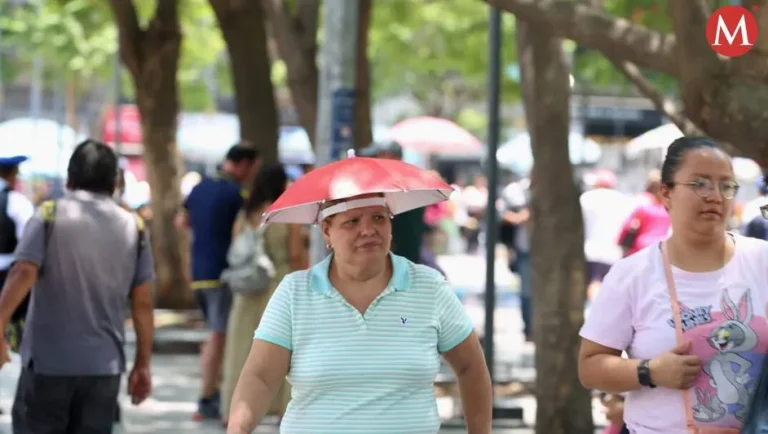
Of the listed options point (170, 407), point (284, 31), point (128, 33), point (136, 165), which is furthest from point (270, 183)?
point (136, 165)

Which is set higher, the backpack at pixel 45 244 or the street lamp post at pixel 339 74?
the street lamp post at pixel 339 74

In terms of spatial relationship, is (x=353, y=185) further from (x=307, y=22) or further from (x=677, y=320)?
(x=307, y=22)

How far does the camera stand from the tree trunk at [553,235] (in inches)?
392

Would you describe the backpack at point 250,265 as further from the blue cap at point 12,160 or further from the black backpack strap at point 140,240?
the black backpack strap at point 140,240

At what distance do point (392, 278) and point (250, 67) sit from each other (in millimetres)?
12360

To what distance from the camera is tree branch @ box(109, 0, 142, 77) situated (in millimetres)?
17391

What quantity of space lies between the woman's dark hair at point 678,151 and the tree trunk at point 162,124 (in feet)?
44.5

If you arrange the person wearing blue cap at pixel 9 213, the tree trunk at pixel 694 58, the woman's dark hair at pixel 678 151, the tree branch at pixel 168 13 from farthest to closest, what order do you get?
the tree branch at pixel 168 13
the person wearing blue cap at pixel 9 213
the tree trunk at pixel 694 58
the woman's dark hair at pixel 678 151

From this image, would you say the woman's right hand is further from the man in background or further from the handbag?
the man in background

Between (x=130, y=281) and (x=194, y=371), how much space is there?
26.1 feet

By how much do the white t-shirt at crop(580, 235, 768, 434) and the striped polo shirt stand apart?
0.50m

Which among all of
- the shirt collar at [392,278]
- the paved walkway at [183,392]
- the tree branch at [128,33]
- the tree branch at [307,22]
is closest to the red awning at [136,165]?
the tree branch at [128,33]

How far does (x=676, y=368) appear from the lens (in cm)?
440

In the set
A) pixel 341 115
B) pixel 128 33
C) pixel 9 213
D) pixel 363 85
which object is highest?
pixel 128 33
